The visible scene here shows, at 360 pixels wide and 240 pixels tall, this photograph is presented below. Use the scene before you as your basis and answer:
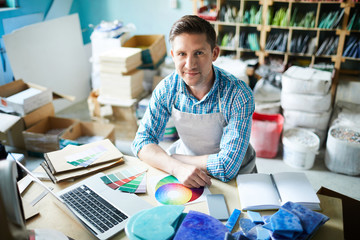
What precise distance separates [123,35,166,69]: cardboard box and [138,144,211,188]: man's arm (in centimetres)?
210

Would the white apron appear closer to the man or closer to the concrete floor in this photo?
the man

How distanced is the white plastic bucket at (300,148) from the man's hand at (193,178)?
1.72 meters

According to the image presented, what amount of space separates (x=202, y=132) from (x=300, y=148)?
146 centimetres

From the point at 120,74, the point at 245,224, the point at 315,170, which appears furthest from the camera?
the point at 120,74

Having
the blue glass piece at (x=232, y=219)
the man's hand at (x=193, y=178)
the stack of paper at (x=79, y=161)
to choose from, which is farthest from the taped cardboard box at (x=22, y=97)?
→ the blue glass piece at (x=232, y=219)

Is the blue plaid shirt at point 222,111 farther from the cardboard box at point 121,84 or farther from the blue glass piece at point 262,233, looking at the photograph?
the cardboard box at point 121,84

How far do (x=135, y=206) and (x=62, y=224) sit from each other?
9.9 inches

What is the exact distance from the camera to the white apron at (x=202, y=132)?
4.99ft

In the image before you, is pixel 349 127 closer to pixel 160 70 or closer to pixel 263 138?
pixel 263 138

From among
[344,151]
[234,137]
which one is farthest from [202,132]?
[344,151]

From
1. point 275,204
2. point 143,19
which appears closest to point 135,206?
point 275,204

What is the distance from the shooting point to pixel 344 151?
8.45 ft

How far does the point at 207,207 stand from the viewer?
43.9 inches

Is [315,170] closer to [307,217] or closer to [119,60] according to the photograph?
[307,217]
